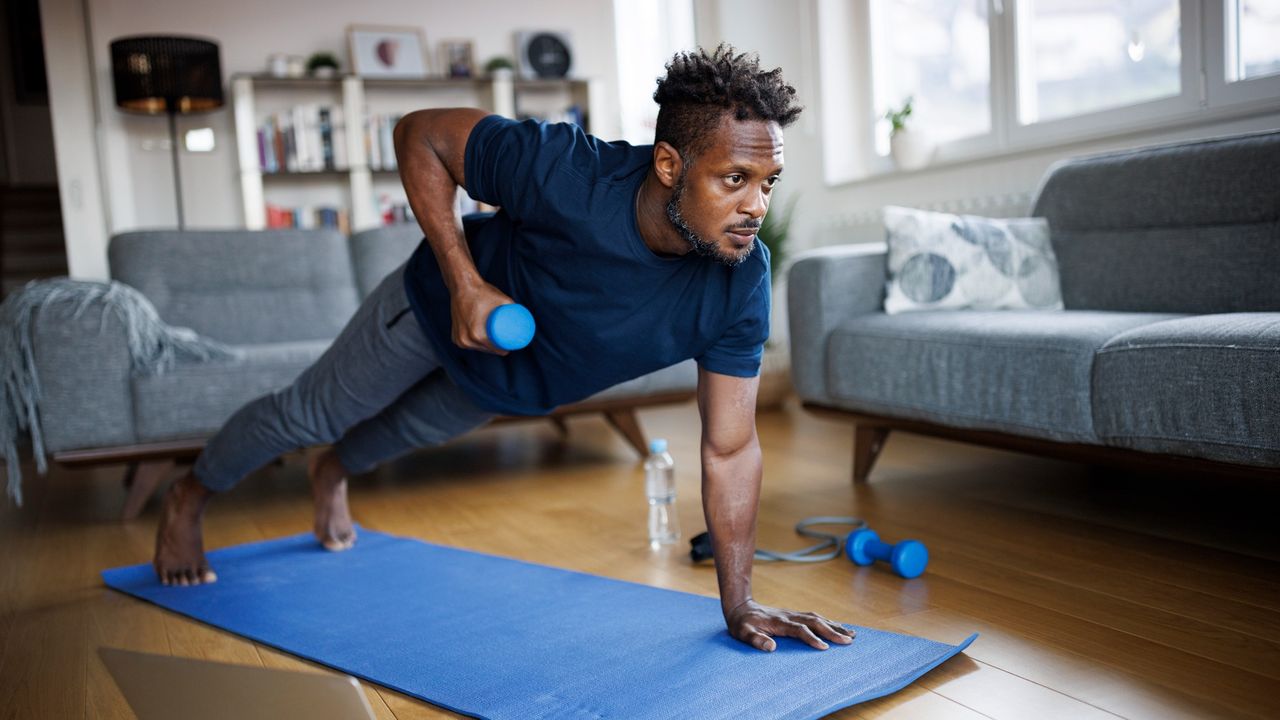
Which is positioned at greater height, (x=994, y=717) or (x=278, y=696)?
(x=278, y=696)

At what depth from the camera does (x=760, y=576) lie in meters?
1.87

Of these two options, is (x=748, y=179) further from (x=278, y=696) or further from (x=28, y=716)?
(x=28, y=716)

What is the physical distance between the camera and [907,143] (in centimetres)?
396

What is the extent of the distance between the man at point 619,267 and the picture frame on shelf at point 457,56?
173 inches

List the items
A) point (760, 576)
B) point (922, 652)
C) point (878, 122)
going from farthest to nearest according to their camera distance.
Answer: point (878, 122) < point (760, 576) < point (922, 652)

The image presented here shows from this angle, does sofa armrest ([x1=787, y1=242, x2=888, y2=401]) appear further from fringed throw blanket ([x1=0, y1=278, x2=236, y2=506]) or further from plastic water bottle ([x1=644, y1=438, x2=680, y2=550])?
fringed throw blanket ([x1=0, y1=278, x2=236, y2=506])

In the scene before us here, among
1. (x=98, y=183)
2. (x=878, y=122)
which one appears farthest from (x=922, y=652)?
(x=98, y=183)

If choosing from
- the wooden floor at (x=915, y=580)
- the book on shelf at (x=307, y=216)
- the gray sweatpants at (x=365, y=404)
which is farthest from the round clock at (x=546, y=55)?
the gray sweatpants at (x=365, y=404)

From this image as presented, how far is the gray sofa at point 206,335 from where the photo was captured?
2.59 m

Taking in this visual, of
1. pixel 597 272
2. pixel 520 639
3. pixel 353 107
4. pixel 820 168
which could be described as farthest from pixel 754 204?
pixel 353 107

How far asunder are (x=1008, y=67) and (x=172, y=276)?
9.86ft

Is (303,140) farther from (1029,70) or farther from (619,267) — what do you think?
(619,267)

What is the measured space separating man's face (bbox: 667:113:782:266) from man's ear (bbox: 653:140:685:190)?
0.03 ft

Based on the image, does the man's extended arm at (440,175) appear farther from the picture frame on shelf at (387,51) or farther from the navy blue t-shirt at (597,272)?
the picture frame on shelf at (387,51)
